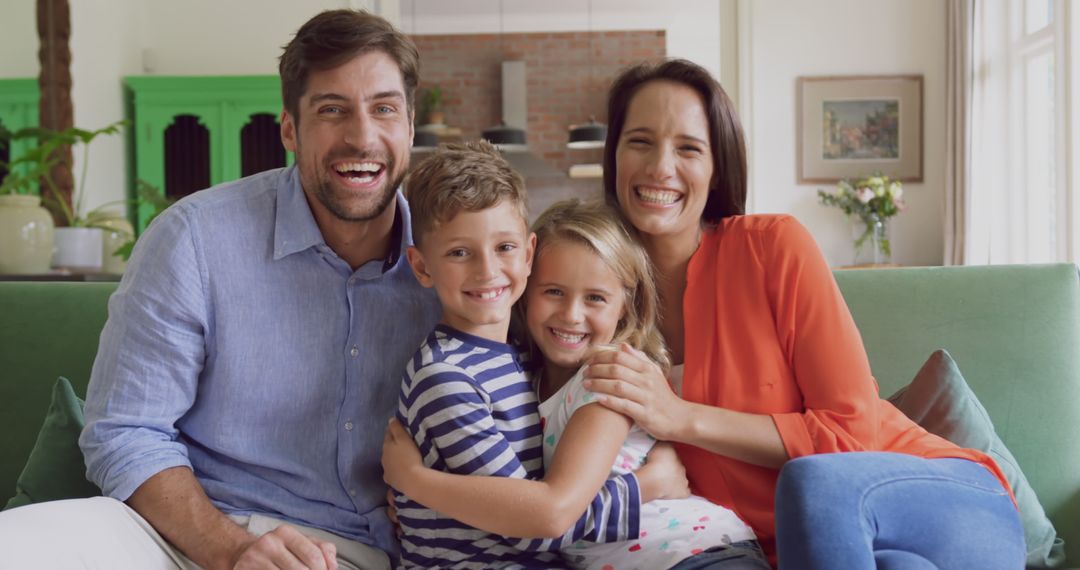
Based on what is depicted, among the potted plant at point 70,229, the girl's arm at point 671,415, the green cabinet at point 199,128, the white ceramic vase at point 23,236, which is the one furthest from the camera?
the green cabinet at point 199,128

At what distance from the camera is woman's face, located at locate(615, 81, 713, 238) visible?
1.70 m

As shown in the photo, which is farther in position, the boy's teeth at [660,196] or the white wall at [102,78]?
the white wall at [102,78]

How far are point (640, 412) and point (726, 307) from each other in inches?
11.9

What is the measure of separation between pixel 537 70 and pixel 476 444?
28.4 ft

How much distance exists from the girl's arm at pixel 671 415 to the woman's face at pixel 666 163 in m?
0.30

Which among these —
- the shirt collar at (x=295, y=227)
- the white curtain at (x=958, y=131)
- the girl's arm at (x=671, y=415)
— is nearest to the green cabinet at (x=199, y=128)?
the white curtain at (x=958, y=131)

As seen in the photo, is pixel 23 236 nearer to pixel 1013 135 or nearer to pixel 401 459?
pixel 401 459

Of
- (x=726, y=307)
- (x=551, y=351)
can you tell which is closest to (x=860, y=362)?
(x=726, y=307)

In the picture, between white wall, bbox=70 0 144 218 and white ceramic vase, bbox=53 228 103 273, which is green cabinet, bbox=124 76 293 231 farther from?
white ceramic vase, bbox=53 228 103 273

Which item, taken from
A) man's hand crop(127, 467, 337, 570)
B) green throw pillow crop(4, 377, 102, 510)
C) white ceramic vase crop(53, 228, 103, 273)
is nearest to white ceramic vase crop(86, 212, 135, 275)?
white ceramic vase crop(53, 228, 103, 273)

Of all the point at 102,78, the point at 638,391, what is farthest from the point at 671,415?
the point at 102,78

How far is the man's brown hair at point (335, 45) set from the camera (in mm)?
1630

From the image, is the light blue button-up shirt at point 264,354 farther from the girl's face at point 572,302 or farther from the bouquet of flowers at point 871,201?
the bouquet of flowers at point 871,201

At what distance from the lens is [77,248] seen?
4.14 m
